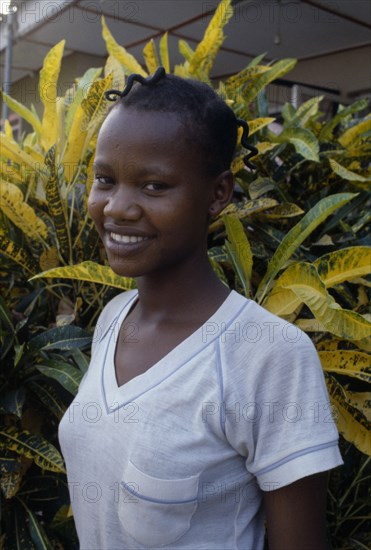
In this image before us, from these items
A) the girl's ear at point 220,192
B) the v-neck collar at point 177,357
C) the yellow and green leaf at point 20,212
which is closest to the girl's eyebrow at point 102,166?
the girl's ear at point 220,192

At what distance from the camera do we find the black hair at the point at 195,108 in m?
0.85

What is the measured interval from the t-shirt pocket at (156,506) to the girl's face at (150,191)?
29 centimetres

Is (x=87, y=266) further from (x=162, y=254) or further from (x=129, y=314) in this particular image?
(x=162, y=254)

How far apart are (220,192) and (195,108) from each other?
0.42 feet

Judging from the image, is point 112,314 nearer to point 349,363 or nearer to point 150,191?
point 150,191

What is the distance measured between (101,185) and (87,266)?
36cm

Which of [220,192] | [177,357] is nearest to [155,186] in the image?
[220,192]

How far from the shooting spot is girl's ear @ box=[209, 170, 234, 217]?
2.94 ft

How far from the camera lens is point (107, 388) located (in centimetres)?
92

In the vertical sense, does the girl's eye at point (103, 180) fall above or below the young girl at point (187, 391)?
above

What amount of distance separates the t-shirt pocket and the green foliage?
18.1 inches

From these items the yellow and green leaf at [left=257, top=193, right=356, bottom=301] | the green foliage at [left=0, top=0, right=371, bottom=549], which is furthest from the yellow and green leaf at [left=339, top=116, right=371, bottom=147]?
the yellow and green leaf at [left=257, top=193, right=356, bottom=301]

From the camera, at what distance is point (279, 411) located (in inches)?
30.5

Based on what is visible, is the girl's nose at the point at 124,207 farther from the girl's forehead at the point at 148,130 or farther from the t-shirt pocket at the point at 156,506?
the t-shirt pocket at the point at 156,506
